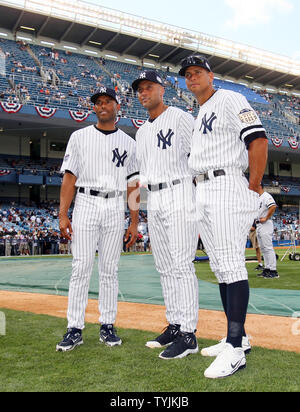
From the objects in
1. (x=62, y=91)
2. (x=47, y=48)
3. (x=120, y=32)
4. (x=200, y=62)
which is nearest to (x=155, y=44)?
(x=120, y=32)

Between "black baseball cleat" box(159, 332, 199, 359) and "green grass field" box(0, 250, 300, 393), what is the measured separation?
0.06m

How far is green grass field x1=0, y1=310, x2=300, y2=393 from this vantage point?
2240 mm

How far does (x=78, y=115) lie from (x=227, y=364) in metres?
22.4

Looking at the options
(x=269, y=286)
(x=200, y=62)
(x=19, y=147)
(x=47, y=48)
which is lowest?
(x=269, y=286)

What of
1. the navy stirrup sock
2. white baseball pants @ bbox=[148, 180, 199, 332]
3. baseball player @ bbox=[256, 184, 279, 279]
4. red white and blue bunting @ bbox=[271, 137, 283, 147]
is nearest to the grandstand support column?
red white and blue bunting @ bbox=[271, 137, 283, 147]

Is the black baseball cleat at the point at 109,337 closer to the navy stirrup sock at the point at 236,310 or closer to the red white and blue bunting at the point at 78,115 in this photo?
the navy stirrup sock at the point at 236,310

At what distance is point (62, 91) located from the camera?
86.3ft

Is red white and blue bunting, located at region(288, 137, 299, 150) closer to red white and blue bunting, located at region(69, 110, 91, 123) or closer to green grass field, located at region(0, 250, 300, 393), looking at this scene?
red white and blue bunting, located at region(69, 110, 91, 123)

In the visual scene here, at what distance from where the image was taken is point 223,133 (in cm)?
283

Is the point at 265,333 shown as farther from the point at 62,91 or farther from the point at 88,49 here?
the point at 88,49

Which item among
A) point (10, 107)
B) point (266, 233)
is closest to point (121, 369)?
point (266, 233)

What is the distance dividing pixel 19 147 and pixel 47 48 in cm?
860

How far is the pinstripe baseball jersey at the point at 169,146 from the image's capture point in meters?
3.20

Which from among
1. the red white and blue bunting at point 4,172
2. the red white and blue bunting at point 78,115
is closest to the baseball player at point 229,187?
the red white and blue bunting at point 78,115
